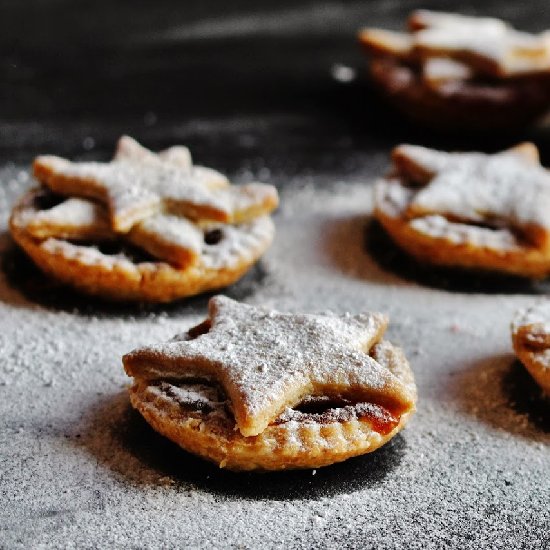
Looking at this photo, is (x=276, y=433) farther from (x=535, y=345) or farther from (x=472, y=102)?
(x=472, y=102)

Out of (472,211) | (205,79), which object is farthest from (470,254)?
(205,79)

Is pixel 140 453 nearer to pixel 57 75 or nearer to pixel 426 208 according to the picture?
pixel 426 208

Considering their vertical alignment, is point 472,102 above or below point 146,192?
below

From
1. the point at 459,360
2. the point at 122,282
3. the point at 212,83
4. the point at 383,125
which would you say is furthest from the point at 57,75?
the point at 459,360

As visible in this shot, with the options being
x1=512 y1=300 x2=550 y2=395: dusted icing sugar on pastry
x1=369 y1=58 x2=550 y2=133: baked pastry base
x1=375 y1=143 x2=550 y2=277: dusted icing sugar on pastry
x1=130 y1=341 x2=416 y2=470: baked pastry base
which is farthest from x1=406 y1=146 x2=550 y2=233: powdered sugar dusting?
x1=130 y1=341 x2=416 y2=470: baked pastry base

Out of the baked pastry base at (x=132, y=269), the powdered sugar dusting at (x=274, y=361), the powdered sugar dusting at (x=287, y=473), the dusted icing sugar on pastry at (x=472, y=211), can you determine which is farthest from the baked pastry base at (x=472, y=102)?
the powdered sugar dusting at (x=274, y=361)

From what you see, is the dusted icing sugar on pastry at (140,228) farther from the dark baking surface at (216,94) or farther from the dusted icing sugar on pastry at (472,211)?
the dusted icing sugar on pastry at (472,211)
